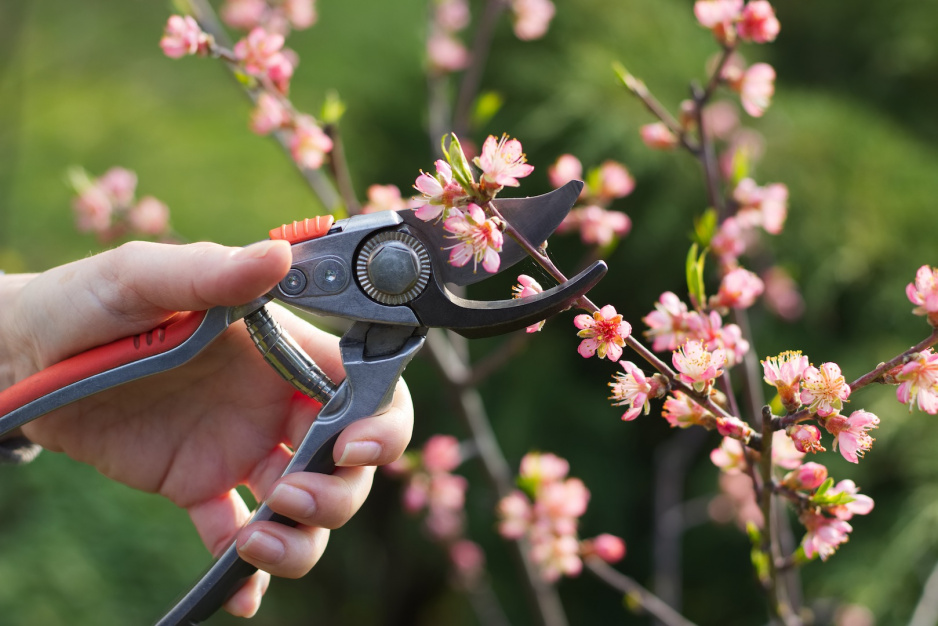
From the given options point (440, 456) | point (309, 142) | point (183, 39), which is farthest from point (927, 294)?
point (440, 456)

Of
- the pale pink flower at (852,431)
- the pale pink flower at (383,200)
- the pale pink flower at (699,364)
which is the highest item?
the pale pink flower at (383,200)

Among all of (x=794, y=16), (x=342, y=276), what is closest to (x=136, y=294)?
(x=342, y=276)

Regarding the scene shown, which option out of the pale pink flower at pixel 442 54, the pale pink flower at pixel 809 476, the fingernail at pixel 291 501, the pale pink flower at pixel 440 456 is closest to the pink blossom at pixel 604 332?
the pale pink flower at pixel 809 476

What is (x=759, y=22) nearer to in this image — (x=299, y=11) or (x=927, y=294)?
(x=927, y=294)

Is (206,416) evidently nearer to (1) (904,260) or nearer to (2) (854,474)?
(2) (854,474)

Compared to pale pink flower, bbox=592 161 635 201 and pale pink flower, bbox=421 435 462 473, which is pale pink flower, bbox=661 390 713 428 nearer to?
pale pink flower, bbox=592 161 635 201

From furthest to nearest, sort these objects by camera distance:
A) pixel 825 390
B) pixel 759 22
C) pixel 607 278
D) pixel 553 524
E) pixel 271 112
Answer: pixel 607 278
pixel 553 524
pixel 271 112
pixel 759 22
pixel 825 390

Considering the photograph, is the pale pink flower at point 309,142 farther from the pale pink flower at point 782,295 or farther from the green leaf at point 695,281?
the pale pink flower at point 782,295

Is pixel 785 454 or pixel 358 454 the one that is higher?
pixel 358 454

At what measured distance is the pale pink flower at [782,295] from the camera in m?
1.82

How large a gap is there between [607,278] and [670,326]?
4.87 feet

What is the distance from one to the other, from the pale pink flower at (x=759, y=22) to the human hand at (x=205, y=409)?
2.27 feet

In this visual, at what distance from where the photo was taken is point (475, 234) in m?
0.74

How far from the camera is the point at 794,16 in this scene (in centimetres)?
281
